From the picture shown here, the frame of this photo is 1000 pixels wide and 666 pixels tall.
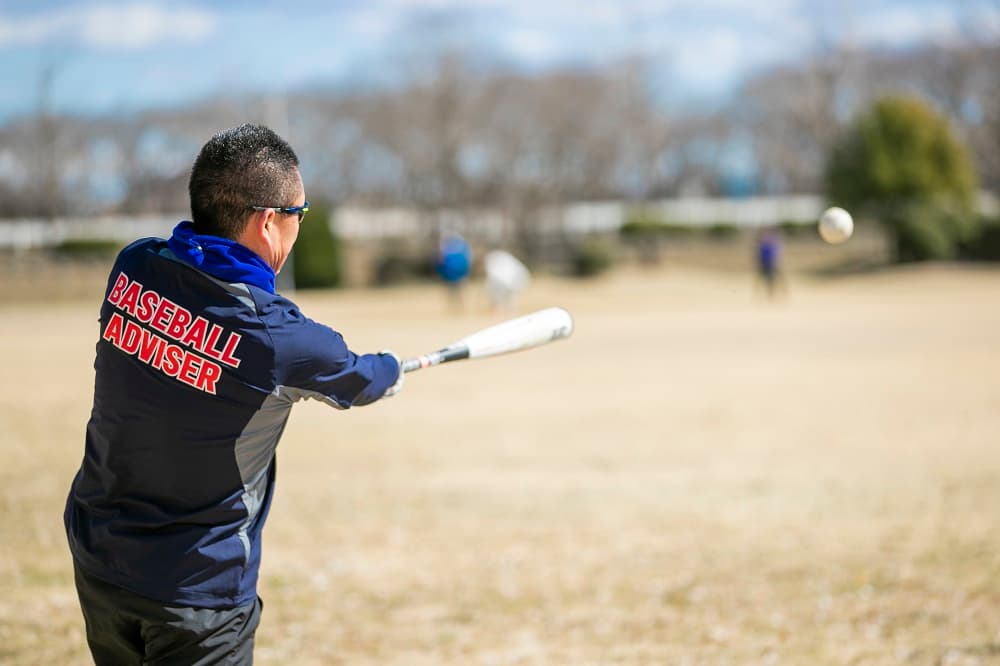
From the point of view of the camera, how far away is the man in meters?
2.64

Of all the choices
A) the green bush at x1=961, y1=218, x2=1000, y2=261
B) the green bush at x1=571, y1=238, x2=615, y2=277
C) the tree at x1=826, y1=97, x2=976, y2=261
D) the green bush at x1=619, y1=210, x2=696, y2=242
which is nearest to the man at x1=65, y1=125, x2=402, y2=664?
the green bush at x1=571, y1=238, x2=615, y2=277

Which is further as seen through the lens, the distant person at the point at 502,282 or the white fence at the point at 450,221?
the white fence at the point at 450,221

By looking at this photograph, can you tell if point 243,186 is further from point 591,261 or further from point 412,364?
point 591,261

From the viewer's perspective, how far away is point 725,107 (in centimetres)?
8344

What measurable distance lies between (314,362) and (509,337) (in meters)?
0.88

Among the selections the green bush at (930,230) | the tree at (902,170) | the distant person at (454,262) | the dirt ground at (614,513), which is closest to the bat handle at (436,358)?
the dirt ground at (614,513)

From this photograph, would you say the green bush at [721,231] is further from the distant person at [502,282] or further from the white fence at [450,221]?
the distant person at [502,282]

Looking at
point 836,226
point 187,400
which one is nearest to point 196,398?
point 187,400

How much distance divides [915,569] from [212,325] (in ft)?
18.7

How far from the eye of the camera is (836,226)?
609 centimetres

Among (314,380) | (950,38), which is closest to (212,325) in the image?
(314,380)

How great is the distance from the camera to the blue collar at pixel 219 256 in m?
2.64

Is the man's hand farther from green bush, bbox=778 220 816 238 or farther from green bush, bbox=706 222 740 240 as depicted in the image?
green bush, bbox=778 220 816 238

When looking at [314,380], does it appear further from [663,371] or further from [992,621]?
[663,371]
